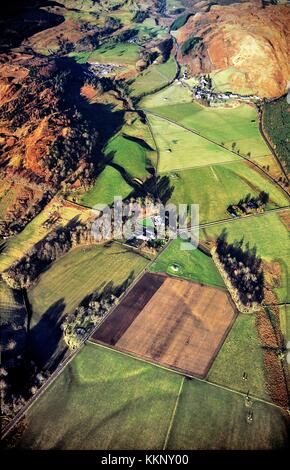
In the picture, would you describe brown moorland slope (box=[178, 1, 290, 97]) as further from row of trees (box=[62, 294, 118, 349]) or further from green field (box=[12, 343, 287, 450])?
green field (box=[12, 343, 287, 450])

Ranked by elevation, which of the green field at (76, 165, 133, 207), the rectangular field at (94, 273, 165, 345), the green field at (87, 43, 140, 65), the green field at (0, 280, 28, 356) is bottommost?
the rectangular field at (94, 273, 165, 345)

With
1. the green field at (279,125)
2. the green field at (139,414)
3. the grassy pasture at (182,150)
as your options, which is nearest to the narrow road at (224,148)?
the grassy pasture at (182,150)

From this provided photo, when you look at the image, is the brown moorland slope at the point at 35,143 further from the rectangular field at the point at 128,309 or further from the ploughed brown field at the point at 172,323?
the ploughed brown field at the point at 172,323

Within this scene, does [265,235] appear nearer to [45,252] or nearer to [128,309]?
[128,309]

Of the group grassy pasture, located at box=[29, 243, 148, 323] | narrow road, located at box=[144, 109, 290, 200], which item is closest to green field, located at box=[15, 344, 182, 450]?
grassy pasture, located at box=[29, 243, 148, 323]

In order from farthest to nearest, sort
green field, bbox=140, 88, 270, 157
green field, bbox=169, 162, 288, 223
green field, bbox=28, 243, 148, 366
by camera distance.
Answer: green field, bbox=140, 88, 270, 157 → green field, bbox=169, 162, 288, 223 → green field, bbox=28, 243, 148, 366
